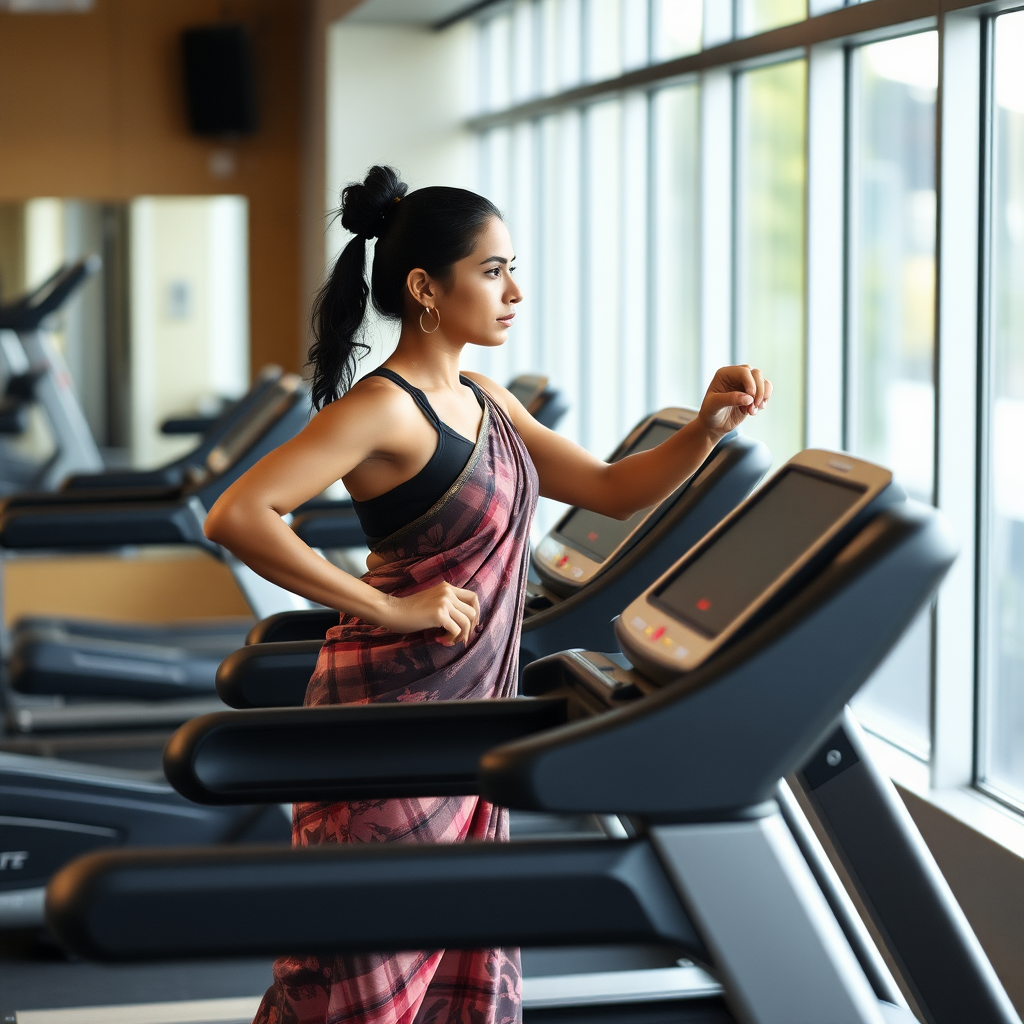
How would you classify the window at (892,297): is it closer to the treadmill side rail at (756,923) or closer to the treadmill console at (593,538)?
the treadmill console at (593,538)

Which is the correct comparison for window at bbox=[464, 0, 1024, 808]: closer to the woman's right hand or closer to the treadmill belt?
the treadmill belt

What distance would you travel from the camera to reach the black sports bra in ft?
5.70

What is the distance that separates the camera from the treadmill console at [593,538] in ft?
7.24

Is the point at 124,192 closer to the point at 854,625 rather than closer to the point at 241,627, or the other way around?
the point at 241,627

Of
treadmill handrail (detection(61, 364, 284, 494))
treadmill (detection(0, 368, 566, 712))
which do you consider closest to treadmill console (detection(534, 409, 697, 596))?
treadmill (detection(0, 368, 566, 712))

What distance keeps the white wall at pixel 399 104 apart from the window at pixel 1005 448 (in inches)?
149

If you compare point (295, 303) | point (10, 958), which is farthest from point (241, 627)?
point (10, 958)

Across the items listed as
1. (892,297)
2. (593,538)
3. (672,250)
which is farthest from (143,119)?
(593,538)

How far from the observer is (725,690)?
114 centimetres

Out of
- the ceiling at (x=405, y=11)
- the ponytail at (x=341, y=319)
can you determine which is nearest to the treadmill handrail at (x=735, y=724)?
the ponytail at (x=341, y=319)

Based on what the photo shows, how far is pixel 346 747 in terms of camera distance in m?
1.50

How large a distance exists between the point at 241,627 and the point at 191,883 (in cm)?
477

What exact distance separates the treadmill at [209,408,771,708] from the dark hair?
36cm

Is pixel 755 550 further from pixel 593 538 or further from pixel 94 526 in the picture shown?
pixel 94 526
